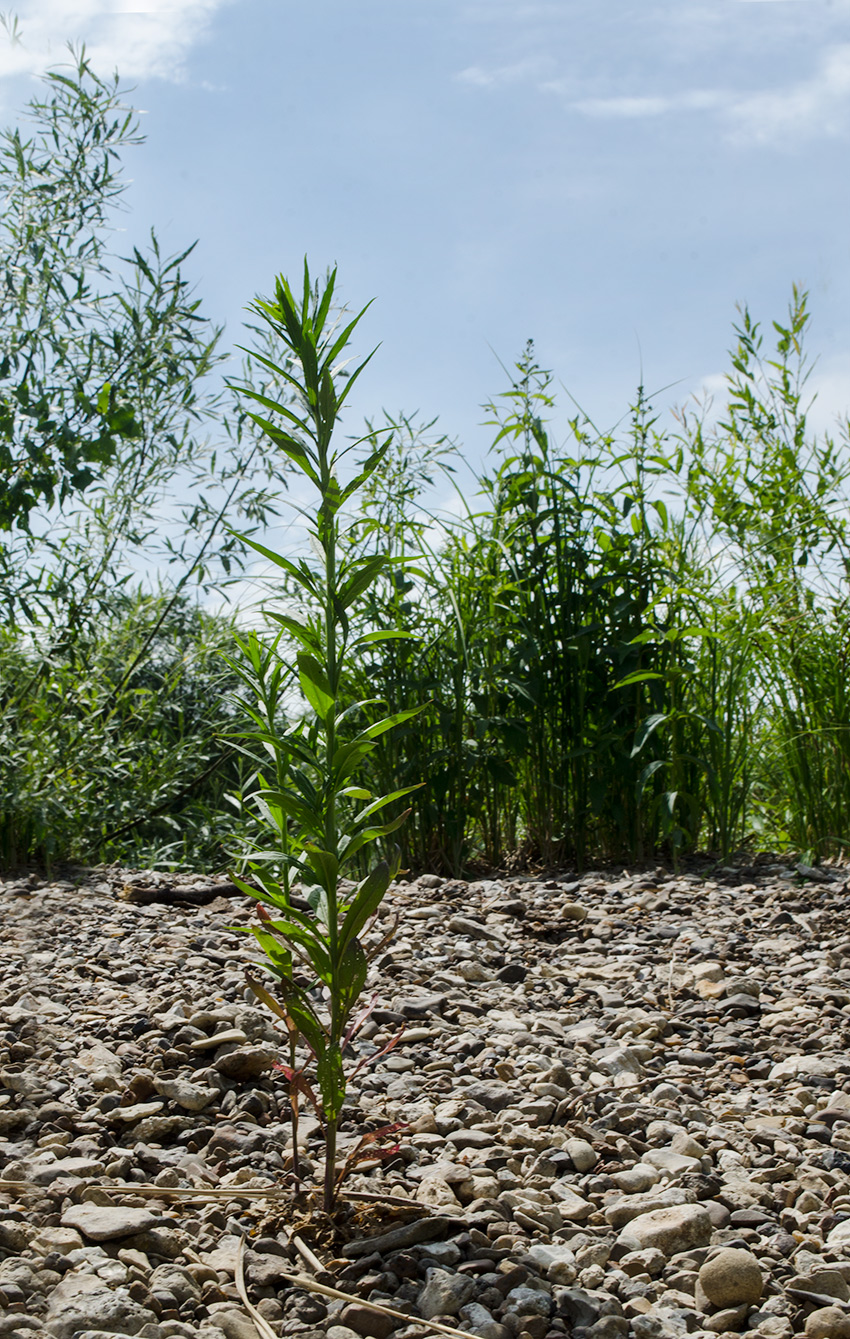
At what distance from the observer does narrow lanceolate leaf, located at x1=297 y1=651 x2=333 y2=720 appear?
129 cm

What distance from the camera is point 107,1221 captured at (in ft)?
4.37

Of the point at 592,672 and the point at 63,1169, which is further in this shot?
the point at 592,672

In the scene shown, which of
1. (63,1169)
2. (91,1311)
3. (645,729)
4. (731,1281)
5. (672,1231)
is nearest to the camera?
(91,1311)

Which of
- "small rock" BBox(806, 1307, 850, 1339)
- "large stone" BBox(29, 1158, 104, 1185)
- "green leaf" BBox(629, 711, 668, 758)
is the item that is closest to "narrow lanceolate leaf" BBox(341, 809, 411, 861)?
"large stone" BBox(29, 1158, 104, 1185)

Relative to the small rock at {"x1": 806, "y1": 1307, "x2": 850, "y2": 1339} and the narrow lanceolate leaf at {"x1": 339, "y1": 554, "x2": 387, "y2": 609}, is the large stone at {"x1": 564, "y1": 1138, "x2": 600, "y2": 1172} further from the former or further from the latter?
the narrow lanceolate leaf at {"x1": 339, "y1": 554, "x2": 387, "y2": 609}

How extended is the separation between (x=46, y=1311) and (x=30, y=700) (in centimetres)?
322

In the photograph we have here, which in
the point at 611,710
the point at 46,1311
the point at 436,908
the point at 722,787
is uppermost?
the point at 611,710

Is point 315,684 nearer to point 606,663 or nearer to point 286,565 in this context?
point 286,565

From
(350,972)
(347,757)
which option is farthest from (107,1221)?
(347,757)

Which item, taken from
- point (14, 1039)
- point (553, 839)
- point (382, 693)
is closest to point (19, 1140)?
point (14, 1039)

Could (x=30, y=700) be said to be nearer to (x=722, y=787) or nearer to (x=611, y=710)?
(x=611, y=710)

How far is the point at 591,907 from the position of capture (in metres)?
3.02

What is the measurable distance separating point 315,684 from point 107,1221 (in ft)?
2.48

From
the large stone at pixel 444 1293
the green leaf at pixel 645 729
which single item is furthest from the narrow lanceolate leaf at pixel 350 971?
the green leaf at pixel 645 729
